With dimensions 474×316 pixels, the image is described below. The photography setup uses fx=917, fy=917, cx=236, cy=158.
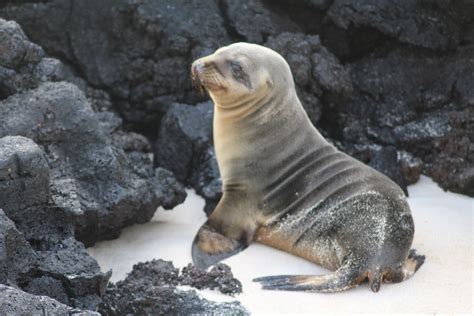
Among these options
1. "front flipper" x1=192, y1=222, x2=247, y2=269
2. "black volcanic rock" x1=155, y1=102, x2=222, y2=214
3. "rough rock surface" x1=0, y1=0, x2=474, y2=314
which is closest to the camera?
"front flipper" x1=192, y1=222, x2=247, y2=269

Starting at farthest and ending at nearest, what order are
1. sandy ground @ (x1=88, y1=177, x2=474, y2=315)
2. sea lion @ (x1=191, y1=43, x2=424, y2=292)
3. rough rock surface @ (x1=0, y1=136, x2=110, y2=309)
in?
sea lion @ (x1=191, y1=43, x2=424, y2=292) < sandy ground @ (x1=88, y1=177, x2=474, y2=315) < rough rock surface @ (x1=0, y1=136, x2=110, y2=309)

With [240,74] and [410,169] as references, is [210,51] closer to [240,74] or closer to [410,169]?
[240,74]

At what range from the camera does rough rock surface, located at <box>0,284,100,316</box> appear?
3.60 m

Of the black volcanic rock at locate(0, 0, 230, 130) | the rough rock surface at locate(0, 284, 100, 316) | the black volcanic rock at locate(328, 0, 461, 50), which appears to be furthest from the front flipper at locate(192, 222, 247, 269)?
the black volcanic rock at locate(328, 0, 461, 50)

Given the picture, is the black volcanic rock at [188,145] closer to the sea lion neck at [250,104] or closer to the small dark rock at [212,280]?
the sea lion neck at [250,104]

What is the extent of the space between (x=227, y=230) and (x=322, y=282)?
A: 2.96 ft

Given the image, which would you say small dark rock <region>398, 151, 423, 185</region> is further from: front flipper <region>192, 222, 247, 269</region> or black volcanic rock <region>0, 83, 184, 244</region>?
black volcanic rock <region>0, 83, 184, 244</region>

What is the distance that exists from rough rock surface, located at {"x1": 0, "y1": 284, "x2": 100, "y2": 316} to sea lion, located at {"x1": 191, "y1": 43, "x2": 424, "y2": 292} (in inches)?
64.2

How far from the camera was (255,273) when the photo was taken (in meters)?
5.29

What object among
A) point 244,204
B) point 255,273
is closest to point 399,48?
point 244,204

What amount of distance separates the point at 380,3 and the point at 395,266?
2638 mm

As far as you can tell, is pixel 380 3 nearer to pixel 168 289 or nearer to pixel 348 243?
pixel 348 243

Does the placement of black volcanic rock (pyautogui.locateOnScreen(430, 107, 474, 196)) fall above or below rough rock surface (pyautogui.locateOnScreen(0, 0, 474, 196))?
below

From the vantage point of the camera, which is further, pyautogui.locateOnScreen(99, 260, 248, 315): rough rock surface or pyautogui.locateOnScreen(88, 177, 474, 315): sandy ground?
pyautogui.locateOnScreen(88, 177, 474, 315): sandy ground
